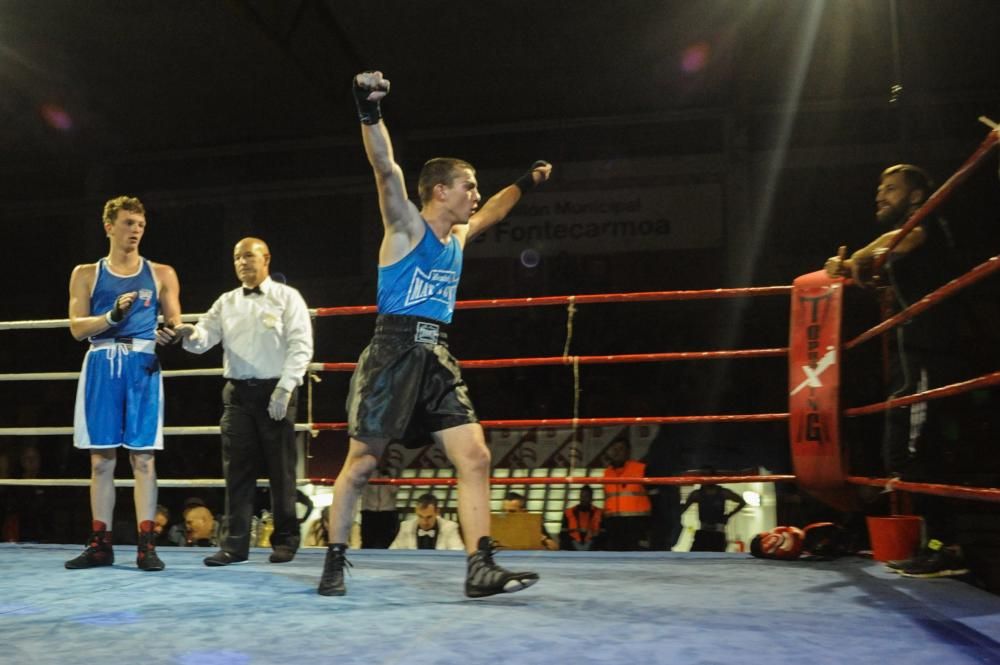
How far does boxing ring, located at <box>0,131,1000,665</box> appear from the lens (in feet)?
4.65

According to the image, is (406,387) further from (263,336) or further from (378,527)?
(378,527)

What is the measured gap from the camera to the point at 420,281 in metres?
2.08

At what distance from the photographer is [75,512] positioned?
24.0ft

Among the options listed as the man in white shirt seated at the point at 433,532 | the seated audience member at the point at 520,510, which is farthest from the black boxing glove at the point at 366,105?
the seated audience member at the point at 520,510

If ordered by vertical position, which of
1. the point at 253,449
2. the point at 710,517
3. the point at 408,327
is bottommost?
the point at 710,517

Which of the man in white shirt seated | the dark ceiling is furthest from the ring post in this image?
the dark ceiling

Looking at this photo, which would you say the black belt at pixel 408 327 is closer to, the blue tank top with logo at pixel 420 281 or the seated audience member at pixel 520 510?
the blue tank top with logo at pixel 420 281

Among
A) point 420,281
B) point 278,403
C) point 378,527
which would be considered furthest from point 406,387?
point 378,527

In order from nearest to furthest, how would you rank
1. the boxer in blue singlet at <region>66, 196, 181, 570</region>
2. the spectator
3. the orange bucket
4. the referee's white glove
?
the orange bucket, the boxer in blue singlet at <region>66, 196, 181, 570</region>, the referee's white glove, the spectator

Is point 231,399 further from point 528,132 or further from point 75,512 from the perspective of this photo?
point 528,132

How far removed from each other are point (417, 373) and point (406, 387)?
0.04 meters

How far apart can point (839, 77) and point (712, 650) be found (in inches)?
297

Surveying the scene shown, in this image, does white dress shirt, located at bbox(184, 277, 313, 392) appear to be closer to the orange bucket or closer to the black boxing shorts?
the black boxing shorts

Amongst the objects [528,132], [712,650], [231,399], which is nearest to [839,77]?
[528,132]
